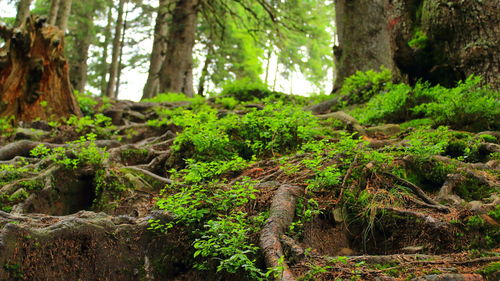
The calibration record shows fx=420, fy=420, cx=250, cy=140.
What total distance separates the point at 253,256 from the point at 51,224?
1783 mm

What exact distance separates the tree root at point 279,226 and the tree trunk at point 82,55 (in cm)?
1663

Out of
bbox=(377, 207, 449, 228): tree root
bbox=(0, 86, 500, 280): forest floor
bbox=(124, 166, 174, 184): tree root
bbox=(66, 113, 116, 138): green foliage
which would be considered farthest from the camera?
bbox=(66, 113, 116, 138): green foliage

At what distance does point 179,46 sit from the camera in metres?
14.7

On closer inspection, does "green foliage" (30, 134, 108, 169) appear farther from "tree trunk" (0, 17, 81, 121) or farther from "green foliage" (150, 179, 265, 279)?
"tree trunk" (0, 17, 81, 121)

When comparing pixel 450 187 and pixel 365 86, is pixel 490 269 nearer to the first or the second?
pixel 450 187

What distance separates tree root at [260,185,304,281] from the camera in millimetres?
3090

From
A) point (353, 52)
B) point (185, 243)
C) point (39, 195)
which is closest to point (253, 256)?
point (185, 243)

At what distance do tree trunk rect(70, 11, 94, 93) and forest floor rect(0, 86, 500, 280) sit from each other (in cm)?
1380

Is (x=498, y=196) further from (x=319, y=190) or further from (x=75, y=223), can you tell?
(x=75, y=223)

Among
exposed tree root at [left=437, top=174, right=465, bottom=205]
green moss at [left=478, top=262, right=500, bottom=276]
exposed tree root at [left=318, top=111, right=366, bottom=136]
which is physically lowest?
green moss at [left=478, top=262, right=500, bottom=276]

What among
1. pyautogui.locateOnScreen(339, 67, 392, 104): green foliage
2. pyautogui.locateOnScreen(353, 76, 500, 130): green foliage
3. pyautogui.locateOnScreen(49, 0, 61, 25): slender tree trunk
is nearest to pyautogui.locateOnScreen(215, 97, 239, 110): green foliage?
pyautogui.locateOnScreen(339, 67, 392, 104): green foliage

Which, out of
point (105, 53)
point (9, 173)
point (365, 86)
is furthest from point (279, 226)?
point (105, 53)

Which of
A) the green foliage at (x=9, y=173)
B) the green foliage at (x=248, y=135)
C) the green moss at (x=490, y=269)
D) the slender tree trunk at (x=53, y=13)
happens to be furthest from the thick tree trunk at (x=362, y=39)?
the slender tree trunk at (x=53, y=13)

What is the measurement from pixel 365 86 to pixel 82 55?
15567 millimetres
